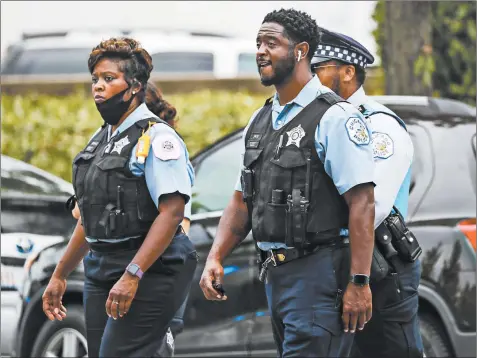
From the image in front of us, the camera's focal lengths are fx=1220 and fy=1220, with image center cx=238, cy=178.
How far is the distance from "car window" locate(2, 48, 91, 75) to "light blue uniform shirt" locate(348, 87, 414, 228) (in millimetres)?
9941

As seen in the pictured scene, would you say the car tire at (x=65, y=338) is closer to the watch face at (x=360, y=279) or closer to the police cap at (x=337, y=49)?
the police cap at (x=337, y=49)


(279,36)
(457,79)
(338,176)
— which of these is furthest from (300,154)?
(457,79)

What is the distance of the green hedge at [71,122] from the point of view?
1085 cm

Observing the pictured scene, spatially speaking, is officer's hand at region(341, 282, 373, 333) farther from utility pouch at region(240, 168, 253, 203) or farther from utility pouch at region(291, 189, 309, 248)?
utility pouch at region(240, 168, 253, 203)

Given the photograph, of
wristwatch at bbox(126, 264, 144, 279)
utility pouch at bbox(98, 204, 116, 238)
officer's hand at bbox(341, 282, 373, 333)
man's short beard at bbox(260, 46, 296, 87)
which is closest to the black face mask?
utility pouch at bbox(98, 204, 116, 238)

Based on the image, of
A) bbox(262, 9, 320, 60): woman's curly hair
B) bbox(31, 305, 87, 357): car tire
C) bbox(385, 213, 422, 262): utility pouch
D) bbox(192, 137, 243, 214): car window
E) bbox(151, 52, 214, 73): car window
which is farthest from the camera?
bbox(151, 52, 214, 73): car window

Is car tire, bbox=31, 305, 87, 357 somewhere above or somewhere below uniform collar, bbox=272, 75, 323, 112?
below

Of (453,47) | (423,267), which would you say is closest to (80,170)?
(423,267)

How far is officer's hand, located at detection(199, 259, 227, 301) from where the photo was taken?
4.80m

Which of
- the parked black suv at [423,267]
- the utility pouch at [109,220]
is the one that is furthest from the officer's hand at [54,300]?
the parked black suv at [423,267]

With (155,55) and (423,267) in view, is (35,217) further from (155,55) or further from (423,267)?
(155,55)

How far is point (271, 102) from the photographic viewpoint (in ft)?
16.0

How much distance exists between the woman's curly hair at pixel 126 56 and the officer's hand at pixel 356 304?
4.67ft

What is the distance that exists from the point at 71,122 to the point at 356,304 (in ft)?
23.1
